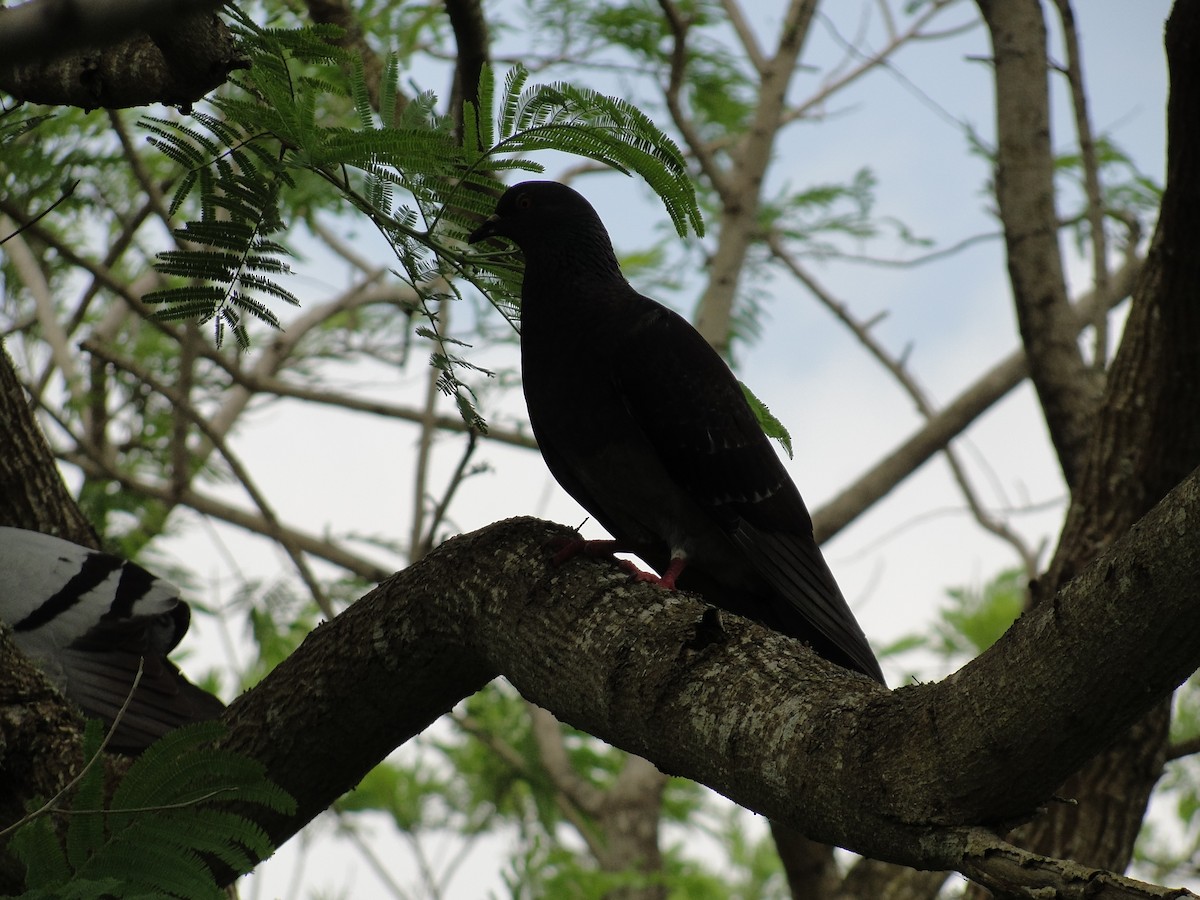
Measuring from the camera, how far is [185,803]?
→ 2.76 m

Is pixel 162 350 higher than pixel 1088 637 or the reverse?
higher

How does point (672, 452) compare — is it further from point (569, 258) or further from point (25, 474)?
point (25, 474)

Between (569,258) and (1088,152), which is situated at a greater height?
(1088,152)

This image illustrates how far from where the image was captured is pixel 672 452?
413cm

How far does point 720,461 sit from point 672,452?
0.17m

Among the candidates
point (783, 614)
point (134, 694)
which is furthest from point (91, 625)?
point (783, 614)

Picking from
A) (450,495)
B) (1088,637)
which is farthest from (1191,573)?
(450,495)

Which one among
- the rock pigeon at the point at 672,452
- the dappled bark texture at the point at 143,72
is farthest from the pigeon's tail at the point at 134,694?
the dappled bark texture at the point at 143,72

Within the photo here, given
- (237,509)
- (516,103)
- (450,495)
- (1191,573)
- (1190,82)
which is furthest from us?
(237,509)

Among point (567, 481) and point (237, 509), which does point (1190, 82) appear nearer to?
point (567, 481)

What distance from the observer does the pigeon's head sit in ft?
15.0

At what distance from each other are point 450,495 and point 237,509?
270 cm

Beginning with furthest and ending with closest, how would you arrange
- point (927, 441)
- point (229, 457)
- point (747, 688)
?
point (927, 441) < point (229, 457) < point (747, 688)

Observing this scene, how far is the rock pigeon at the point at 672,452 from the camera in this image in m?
4.12
